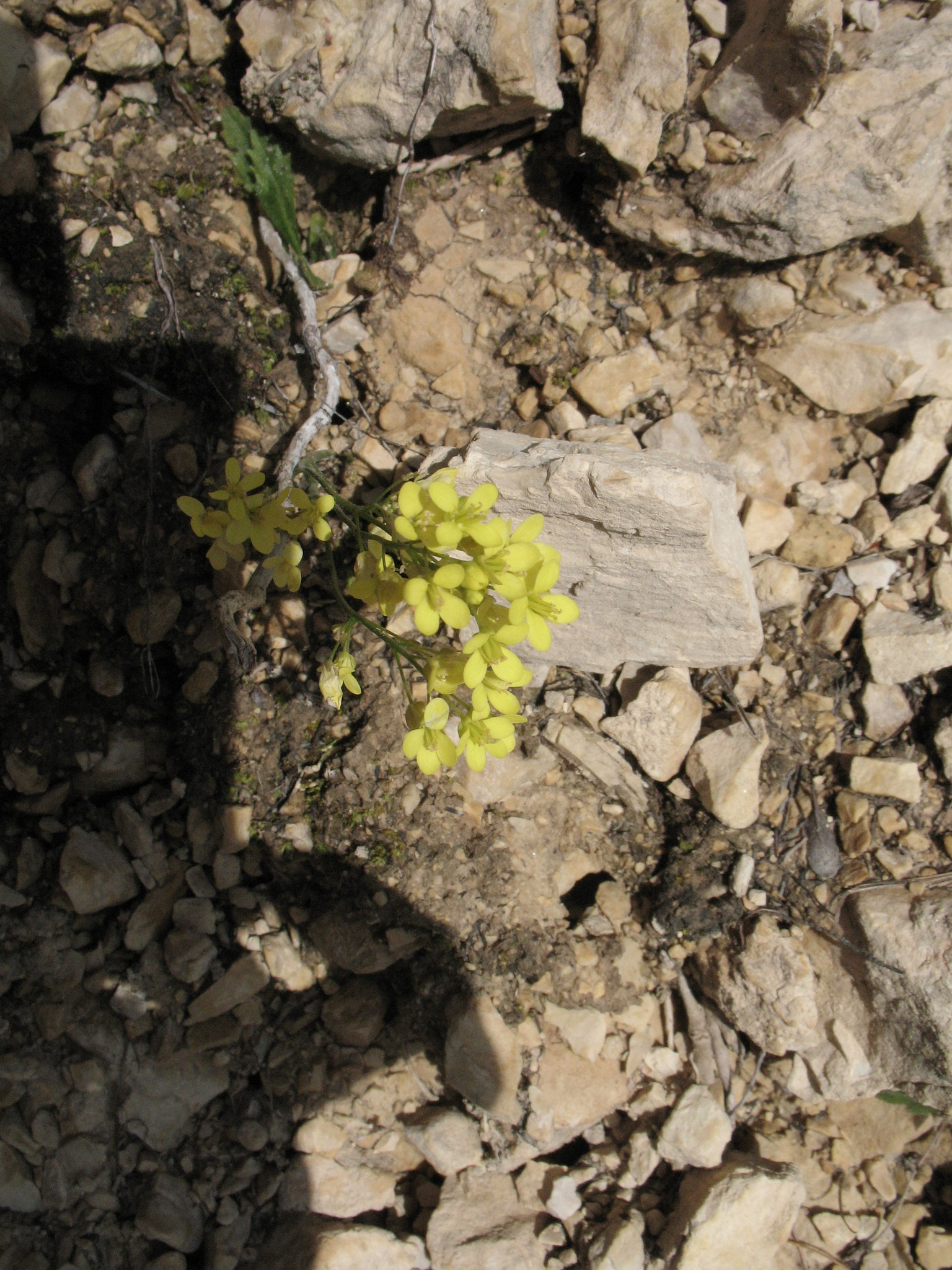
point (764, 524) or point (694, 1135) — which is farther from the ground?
point (764, 524)

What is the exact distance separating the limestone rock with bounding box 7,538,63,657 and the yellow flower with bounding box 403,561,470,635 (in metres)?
1.53

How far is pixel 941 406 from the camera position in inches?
110

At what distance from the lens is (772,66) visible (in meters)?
2.52

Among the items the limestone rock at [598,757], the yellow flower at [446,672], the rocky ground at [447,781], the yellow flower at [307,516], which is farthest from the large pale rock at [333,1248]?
the yellow flower at [307,516]

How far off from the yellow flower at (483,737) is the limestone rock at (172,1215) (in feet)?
5.91

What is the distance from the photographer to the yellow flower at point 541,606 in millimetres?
1771

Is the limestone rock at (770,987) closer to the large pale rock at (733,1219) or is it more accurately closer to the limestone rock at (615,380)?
the large pale rock at (733,1219)

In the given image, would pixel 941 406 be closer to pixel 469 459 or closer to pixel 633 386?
pixel 633 386

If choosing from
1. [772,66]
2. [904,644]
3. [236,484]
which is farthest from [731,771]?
[772,66]

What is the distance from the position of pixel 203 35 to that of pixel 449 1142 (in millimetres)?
3767

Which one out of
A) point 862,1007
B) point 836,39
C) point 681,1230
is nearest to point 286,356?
point 836,39

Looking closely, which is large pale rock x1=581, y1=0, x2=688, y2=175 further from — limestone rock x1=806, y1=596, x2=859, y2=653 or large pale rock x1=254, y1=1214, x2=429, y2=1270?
large pale rock x1=254, y1=1214, x2=429, y2=1270

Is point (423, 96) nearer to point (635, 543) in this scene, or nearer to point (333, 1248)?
point (635, 543)

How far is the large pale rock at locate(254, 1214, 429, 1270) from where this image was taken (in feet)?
8.11
